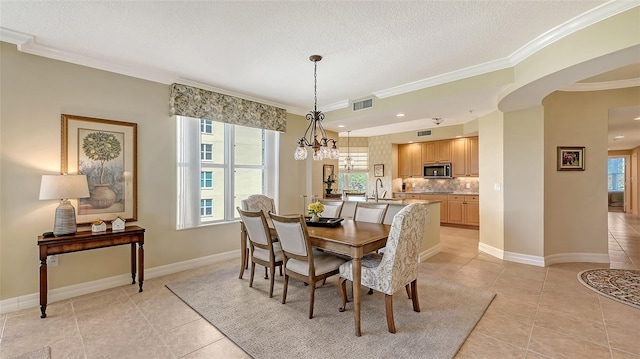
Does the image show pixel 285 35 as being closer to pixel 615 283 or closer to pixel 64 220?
pixel 64 220

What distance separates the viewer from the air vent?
457 centimetres

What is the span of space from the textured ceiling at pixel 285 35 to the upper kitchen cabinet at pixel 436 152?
399cm

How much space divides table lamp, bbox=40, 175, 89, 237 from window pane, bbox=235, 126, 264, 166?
2.16 m

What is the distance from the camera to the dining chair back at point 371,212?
11.6ft

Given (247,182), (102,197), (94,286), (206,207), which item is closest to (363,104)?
(247,182)

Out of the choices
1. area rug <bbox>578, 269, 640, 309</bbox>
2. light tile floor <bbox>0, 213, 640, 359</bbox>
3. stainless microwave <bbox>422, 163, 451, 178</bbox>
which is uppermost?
stainless microwave <bbox>422, 163, 451, 178</bbox>

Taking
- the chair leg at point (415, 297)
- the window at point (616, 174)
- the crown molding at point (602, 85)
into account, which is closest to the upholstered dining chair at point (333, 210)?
the chair leg at point (415, 297)

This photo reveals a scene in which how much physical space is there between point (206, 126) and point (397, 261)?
3.55 metres

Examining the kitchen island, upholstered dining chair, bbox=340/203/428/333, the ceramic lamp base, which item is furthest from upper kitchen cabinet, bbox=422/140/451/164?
the ceramic lamp base

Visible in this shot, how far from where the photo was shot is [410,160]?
834 cm

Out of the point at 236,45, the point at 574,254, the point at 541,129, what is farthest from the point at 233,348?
the point at 574,254

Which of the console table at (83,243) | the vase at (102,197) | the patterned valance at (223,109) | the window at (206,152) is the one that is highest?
the patterned valance at (223,109)

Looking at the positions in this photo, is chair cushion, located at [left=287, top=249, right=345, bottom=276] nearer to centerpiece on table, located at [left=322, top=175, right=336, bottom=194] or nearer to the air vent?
the air vent

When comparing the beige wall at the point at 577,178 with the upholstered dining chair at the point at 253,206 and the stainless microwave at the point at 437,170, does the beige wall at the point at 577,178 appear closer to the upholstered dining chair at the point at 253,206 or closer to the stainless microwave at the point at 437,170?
the stainless microwave at the point at 437,170
